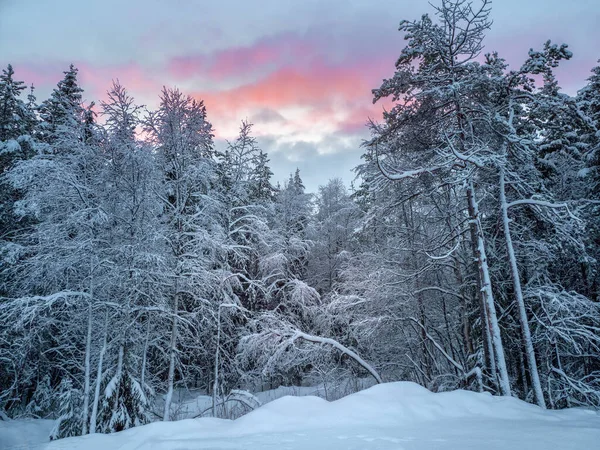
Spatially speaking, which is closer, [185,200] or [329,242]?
[185,200]

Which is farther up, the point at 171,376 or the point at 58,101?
the point at 58,101

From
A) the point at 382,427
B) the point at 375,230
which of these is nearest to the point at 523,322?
the point at 382,427

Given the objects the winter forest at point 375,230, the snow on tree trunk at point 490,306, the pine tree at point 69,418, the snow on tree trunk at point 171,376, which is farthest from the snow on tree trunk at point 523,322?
the pine tree at point 69,418

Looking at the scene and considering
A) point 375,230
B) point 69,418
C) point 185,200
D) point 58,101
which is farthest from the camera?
point 58,101

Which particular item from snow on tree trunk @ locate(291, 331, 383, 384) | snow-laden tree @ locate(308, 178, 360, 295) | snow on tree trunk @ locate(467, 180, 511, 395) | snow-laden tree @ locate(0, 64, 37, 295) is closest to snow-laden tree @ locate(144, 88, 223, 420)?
snow on tree trunk @ locate(291, 331, 383, 384)

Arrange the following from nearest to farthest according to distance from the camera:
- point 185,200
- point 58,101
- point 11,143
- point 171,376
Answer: point 171,376
point 185,200
point 11,143
point 58,101

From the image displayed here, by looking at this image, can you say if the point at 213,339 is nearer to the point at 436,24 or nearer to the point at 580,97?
the point at 436,24

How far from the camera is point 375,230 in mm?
14133

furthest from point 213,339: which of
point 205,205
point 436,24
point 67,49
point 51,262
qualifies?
point 436,24

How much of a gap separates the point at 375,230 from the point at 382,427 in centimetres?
1058

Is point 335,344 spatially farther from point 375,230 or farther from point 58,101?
point 58,101

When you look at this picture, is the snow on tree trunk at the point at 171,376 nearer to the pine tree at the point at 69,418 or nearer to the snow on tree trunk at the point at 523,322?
the pine tree at the point at 69,418

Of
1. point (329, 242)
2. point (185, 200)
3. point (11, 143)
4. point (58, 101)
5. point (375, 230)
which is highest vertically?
point (58, 101)

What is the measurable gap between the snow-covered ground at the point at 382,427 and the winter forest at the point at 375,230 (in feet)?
9.57
